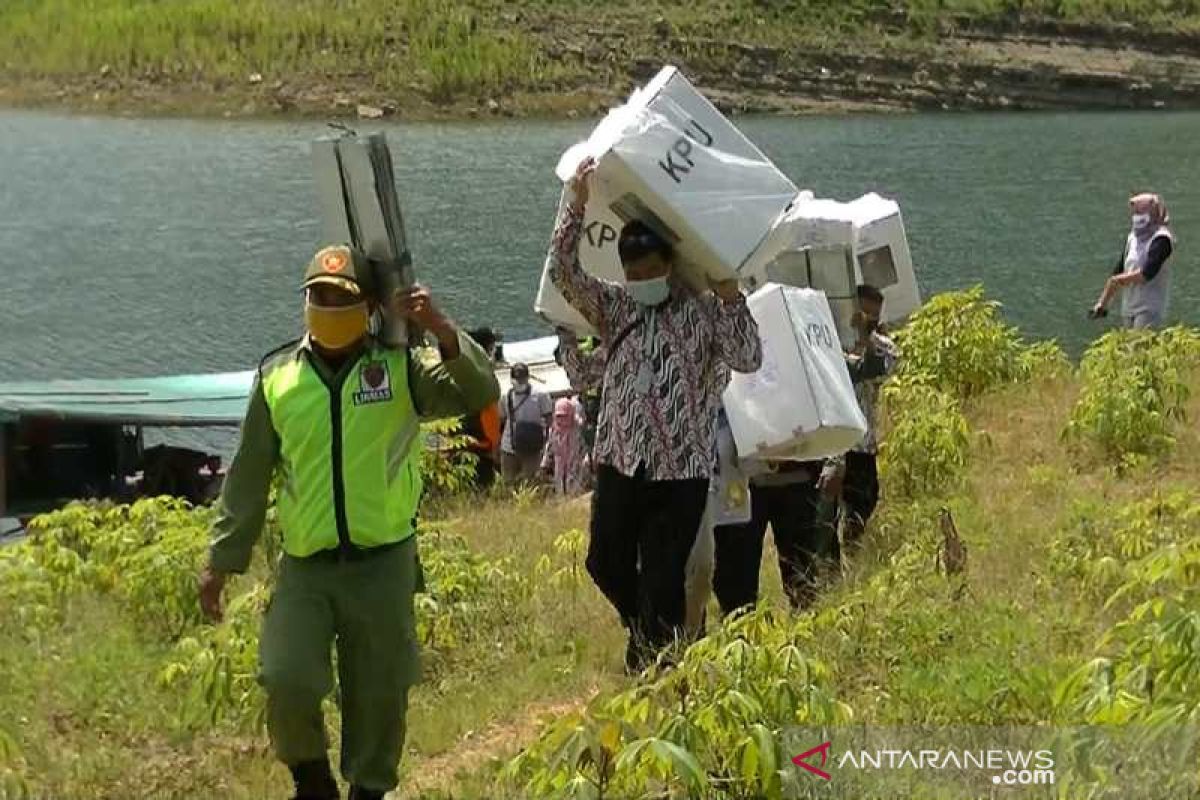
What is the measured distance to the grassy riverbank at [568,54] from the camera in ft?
208

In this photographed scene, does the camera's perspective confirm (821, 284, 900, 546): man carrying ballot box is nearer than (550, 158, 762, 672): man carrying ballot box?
No

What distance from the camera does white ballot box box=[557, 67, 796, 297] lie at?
5.42 m

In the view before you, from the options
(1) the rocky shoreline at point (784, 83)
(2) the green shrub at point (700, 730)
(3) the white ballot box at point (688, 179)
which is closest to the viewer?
(2) the green shrub at point (700, 730)

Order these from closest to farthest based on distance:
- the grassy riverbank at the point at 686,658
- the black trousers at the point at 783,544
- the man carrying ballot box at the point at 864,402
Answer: the grassy riverbank at the point at 686,658, the black trousers at the point at 783,544, the man carrying ballot box at the point at 864,402

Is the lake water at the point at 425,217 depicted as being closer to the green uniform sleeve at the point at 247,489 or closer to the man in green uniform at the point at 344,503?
the man in green uniform at the point at 344,503

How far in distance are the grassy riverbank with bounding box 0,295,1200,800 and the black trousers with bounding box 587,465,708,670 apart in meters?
0.23

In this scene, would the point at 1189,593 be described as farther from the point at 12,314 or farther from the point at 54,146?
the point at 54,146

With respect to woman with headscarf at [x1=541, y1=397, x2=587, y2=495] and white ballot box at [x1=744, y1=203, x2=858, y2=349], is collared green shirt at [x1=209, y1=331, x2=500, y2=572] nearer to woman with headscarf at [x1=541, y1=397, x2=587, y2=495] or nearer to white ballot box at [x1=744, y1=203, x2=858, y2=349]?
white ballot box at [x1=744, y1=203, x2=858, y2=349]

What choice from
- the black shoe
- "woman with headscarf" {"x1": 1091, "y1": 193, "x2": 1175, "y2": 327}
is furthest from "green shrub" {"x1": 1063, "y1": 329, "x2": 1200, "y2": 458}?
the black shoe

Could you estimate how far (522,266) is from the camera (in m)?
29.7

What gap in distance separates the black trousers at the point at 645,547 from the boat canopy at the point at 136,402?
946 cm

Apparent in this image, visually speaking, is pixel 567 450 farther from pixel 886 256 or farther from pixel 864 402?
pixel 864 402

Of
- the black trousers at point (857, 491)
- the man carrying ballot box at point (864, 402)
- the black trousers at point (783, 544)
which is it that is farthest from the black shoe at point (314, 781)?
the black trousers at point (857, 491)

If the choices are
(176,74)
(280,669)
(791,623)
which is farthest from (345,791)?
(176,74)
